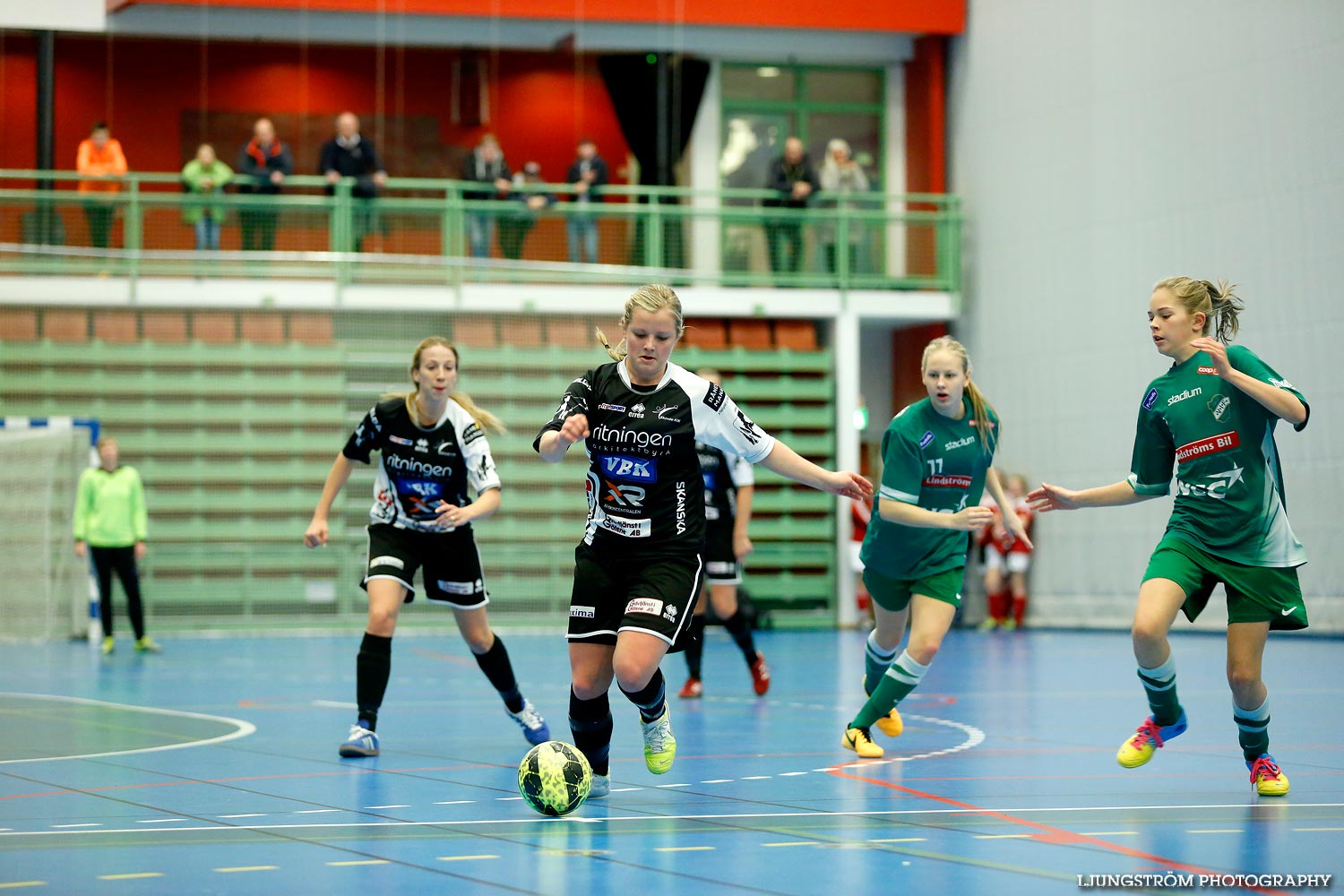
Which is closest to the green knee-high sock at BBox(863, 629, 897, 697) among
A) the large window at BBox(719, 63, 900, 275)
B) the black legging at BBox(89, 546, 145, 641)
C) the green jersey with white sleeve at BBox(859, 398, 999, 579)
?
the green jersey with white sleeve at BBox(859, 398, 999, 579)

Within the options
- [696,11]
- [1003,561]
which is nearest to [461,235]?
[696,11]

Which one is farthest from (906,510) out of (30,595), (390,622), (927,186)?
(927,186)

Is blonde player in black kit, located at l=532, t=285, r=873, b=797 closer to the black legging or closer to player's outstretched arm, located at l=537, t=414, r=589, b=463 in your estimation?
player's outstretched arm, located at l=537, t=414, r=589, b=463

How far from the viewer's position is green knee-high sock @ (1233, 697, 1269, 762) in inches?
274

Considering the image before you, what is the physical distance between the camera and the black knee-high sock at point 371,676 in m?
8.62

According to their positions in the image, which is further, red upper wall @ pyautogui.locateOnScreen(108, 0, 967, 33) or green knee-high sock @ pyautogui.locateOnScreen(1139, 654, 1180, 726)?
red upper wall @ pyautogui.locateOnScreen(108, 0, 967, 33)

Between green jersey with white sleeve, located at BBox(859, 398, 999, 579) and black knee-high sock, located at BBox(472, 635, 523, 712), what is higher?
green jersey with white sleeve, located at BBox(859, 398, 999, 579)

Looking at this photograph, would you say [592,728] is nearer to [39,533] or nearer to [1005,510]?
[1005,510]

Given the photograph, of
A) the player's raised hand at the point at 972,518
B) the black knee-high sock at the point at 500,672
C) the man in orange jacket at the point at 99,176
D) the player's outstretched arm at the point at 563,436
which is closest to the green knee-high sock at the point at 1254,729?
the player's raised hand at the point at 972,518

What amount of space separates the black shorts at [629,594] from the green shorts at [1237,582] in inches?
76.7

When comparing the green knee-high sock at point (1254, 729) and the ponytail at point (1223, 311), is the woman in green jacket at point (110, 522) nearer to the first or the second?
the ponytail at point (1223, 311)

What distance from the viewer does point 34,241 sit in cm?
2059

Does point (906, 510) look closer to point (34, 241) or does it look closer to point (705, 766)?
point (705, 766)

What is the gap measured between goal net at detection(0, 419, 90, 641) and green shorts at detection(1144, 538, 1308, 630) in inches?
596
